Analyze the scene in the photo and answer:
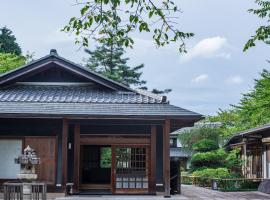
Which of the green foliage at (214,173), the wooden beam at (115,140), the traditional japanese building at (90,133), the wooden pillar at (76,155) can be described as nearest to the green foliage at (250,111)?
the green foliage at (214,173)

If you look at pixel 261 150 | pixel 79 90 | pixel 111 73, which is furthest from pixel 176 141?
pixel 79 90

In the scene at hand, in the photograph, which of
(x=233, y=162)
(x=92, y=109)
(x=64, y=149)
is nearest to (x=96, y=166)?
(x=64, y=149)

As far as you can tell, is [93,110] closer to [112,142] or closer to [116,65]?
[112,142]

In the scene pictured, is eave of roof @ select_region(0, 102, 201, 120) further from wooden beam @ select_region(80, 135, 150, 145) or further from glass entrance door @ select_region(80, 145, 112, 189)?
glass entrance door @ select_region(80, 145, 112, 189)

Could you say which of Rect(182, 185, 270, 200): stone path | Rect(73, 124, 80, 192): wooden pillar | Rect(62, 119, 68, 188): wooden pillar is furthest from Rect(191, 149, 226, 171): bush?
Rect(62, 119, 68, 188): wooden pillar

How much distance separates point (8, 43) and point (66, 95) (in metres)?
24.8

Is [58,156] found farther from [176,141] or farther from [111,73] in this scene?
[176,141]

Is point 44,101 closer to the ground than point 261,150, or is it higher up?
higher up

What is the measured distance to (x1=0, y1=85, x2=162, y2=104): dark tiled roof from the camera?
16.2 m

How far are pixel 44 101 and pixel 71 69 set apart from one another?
2088mm

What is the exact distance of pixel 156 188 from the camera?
15.8m

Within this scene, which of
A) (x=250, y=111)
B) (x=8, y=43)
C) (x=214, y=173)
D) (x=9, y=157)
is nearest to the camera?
(x=9, y=157)

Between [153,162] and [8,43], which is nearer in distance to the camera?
[153,162]

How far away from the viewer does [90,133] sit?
1608cm
